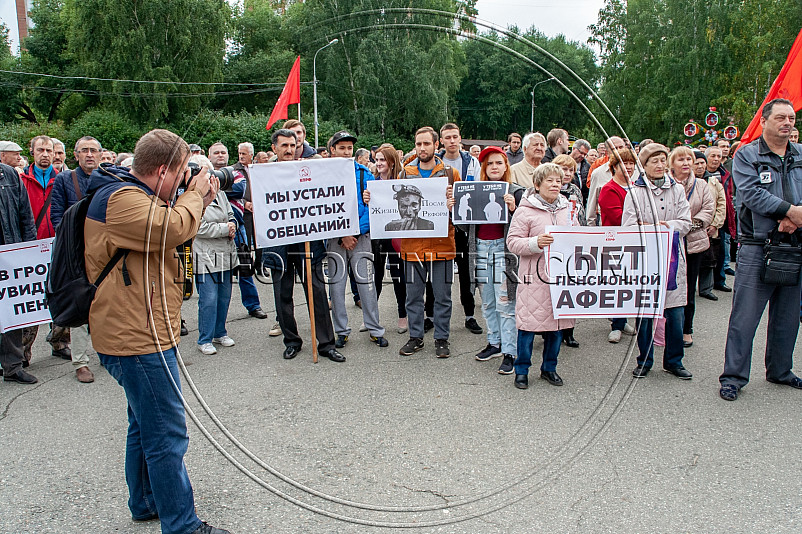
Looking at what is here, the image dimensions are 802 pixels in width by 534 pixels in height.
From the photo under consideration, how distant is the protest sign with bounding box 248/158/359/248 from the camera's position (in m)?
5.38

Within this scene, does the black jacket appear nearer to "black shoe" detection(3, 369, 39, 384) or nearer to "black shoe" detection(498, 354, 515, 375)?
"black shoe" detection(3, 369, 39, 384)

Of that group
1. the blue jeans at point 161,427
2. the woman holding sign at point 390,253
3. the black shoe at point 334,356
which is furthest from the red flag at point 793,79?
the blue jeans at point 161,427

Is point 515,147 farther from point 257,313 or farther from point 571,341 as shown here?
point 257,313

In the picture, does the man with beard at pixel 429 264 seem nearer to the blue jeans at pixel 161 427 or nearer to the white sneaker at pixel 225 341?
the white sneaker at pixel 225 341

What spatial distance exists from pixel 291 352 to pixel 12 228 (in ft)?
9.05

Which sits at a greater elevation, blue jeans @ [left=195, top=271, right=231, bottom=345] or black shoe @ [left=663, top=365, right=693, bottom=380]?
blue jeans @ [left=195, top=271, right=231, bottom=345]

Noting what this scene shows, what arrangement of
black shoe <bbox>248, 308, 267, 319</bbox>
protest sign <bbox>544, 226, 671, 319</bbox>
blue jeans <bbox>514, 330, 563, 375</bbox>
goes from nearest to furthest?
1. protest sign <bbox>544, 226, 671, 319</bbox>
2. blue jeans <bbox>514, 330, 563, 375</bbox>
3. black shoe <bbox>248, 308, 267, 319</bbox>

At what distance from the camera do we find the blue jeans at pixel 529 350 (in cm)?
484

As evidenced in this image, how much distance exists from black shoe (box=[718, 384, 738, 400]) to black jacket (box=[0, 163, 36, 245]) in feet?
20.2

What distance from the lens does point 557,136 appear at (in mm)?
6816

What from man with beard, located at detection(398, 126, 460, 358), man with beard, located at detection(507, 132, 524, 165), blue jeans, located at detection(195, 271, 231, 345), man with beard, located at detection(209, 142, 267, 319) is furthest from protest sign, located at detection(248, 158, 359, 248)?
man with beard, located at detection(507, 132, 524, 165)

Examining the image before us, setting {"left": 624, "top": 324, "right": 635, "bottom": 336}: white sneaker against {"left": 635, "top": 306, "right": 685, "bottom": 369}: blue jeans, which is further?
{"left": 624, "top": 324, "right": 635, "bottom": 336}: white sneaker

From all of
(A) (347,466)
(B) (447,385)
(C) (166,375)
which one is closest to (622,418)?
(B) (447,385)

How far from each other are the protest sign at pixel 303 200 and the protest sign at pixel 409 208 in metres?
0.25
